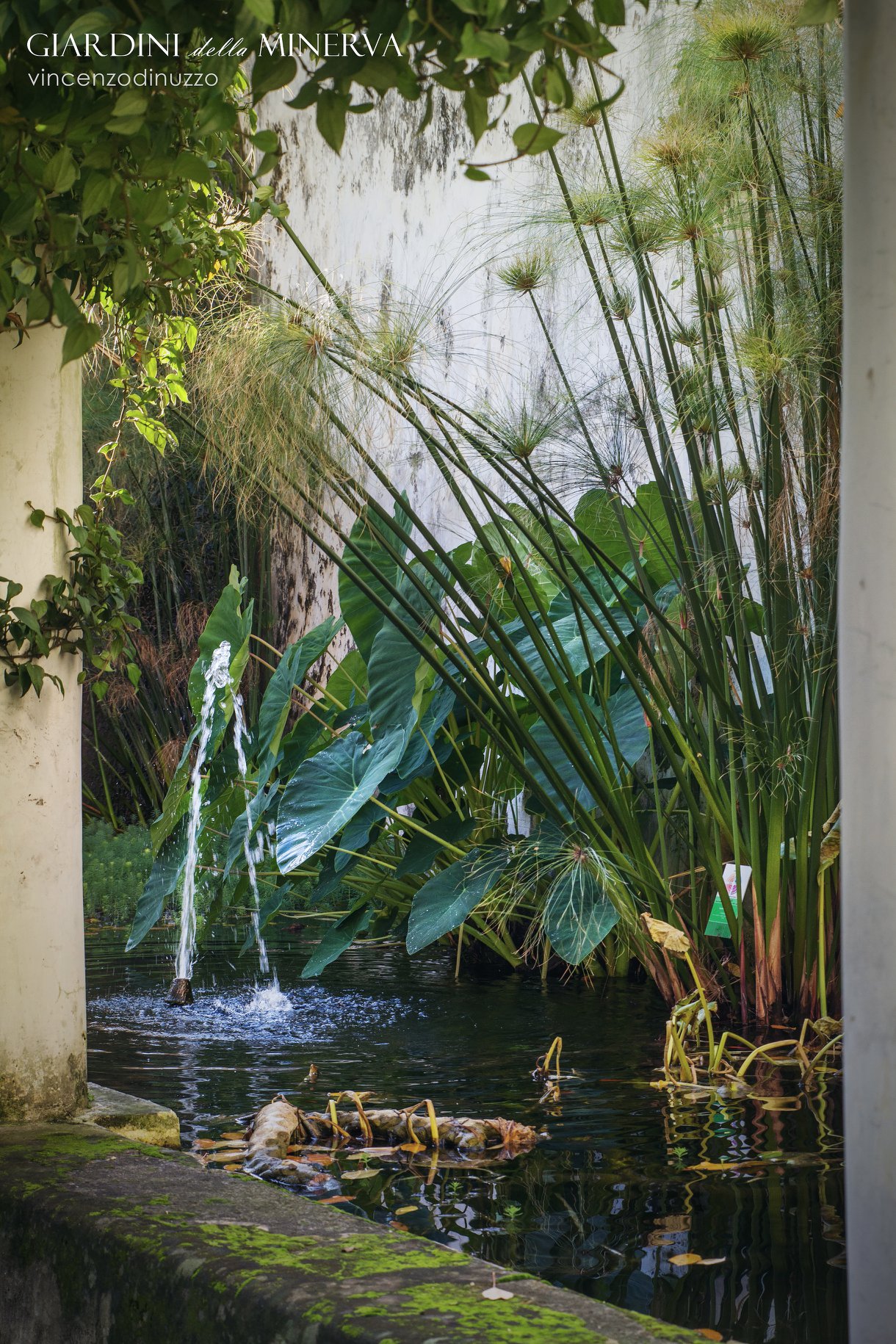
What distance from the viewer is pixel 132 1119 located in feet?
6.08

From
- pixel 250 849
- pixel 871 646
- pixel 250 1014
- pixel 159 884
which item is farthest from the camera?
pixel 250 849

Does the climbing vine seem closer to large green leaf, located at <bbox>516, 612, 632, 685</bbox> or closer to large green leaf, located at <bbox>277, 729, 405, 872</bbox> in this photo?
large green leaf, located at <bbox>277, 729, 405, 872</bbox>

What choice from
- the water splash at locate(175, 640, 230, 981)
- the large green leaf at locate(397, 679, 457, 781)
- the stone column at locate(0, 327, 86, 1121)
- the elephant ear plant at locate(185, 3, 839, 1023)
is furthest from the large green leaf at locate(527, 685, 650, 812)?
the stone column at locate(0, 327, 86, 1121)

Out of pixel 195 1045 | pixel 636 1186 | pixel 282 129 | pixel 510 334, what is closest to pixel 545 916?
pixel 195 1045

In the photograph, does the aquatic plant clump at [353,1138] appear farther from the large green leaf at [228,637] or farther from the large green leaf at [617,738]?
the large green leaf at [228,637]

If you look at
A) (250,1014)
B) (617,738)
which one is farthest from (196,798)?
(617,738)

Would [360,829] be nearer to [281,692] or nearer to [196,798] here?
[281,692]

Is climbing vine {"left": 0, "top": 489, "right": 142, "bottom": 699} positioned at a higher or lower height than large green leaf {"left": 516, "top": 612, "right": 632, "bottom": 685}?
lower

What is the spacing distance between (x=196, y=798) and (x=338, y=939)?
902 millimetres

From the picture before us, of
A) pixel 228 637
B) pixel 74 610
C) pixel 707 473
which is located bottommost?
pixel 74 610

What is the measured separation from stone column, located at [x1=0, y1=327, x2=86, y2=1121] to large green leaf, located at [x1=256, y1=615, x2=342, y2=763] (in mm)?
2131

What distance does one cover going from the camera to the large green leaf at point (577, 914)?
299cm

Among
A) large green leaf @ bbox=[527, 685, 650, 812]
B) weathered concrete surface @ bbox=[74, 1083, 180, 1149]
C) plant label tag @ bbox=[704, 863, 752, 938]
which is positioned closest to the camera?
weathered concrete surface @ bbox=[74, 1083, 180, 1149]

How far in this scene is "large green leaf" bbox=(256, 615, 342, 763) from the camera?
4.02 meters
